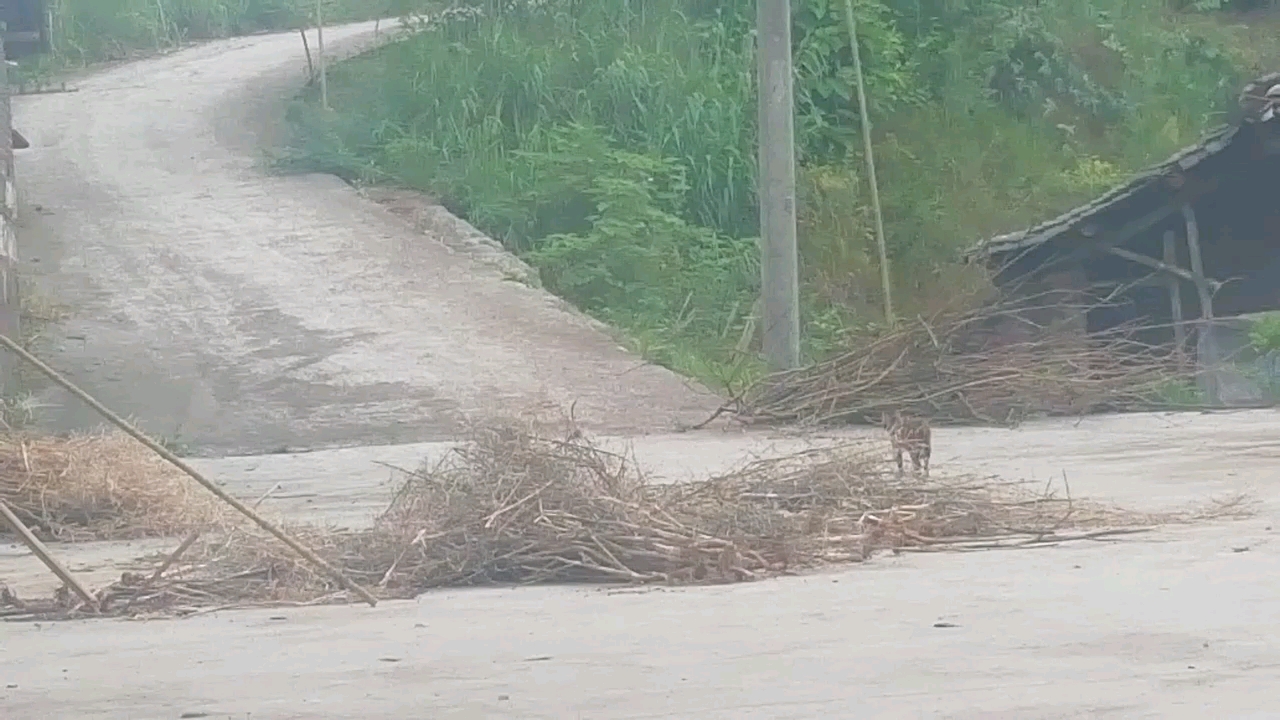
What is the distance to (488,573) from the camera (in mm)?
8773

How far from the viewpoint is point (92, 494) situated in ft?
36.7

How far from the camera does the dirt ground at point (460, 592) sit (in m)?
6.02

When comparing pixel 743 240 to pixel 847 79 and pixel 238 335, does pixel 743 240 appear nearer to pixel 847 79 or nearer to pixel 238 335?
pixel 847 79

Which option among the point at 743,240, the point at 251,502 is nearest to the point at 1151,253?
the point at 743,240

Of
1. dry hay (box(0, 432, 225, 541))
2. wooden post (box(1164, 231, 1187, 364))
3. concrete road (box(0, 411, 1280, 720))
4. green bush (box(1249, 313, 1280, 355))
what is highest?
concrete road (box(0, 411, 1280, 720))

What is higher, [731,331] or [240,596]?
[240,596]

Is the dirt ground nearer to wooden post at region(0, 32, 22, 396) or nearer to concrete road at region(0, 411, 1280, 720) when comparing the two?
concrete road at region(0, 411, 1280, 720)

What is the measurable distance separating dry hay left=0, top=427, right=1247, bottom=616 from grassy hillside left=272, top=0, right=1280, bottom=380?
11392 mm

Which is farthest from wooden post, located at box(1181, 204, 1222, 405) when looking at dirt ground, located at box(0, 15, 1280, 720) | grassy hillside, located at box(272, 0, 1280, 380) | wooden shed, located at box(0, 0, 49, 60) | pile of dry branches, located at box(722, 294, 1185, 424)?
wooden shed, located at box(0, 0, 49, 60)

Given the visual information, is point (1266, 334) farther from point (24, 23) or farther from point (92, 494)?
point (24, 23)

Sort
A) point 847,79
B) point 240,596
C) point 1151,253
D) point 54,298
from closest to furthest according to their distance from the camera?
1. point 240,596
2. point 1151,253
3. point 54,298
4. point 847,79

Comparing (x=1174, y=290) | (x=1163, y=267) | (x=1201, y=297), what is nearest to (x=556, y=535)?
(x=1163, y=267)

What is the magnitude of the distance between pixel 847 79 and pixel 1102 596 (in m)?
21.8

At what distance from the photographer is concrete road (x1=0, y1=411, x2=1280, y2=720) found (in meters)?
5.79
